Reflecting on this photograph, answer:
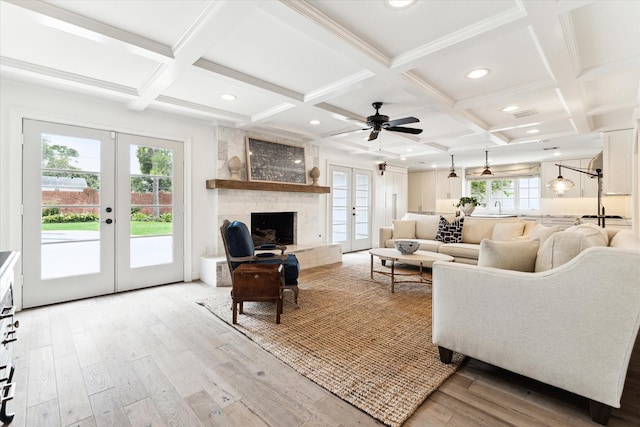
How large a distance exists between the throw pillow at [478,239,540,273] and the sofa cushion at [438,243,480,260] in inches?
104

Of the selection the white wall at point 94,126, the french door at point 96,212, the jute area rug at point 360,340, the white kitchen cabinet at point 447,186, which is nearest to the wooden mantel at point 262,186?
the white wall at point 94,126

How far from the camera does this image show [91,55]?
259 centimetres

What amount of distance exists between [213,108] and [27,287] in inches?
112

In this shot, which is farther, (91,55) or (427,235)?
(427,235)

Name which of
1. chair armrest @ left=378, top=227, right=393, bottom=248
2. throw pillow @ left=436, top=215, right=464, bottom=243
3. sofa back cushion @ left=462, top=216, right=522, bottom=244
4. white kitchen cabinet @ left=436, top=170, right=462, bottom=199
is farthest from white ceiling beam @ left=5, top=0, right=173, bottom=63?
white kitchen cabinet @ left=436, top=170, right=462, bottom=199

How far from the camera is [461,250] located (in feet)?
15.1

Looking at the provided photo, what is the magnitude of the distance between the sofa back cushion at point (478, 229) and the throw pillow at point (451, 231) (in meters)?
0.11

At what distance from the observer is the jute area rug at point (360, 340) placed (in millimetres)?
1767

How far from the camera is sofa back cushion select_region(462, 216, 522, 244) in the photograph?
4.95 metres

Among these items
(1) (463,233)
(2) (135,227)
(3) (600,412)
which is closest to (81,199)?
(2) (135,227)

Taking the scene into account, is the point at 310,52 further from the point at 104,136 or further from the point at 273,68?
the point at 104,136

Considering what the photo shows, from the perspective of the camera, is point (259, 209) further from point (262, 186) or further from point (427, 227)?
point (427, 227)

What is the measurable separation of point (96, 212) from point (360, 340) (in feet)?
11.0

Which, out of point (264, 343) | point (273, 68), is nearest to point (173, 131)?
point (273, 68)
